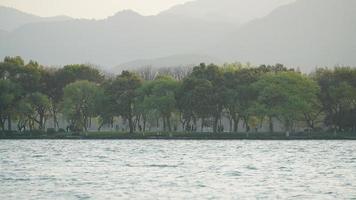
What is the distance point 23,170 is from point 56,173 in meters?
4.33

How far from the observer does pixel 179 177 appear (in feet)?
A: 174

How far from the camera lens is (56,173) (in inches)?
2247

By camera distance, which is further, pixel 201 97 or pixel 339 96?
pixel 339 96

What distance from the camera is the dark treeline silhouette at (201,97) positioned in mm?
136625

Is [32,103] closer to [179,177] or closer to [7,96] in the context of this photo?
[7,96]

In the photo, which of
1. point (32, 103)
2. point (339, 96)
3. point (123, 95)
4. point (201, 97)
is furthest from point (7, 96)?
point (339, 96)

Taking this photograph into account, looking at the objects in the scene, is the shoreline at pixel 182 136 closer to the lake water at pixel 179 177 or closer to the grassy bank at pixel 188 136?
the grassy bank at pixel 188 136

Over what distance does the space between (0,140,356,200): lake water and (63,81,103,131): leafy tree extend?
2669 inches

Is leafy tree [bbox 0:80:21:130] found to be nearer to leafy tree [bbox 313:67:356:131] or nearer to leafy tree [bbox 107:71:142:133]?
leafy tree [bbox 107:71:142:133]

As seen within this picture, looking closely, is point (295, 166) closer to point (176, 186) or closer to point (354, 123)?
point (176, 186)

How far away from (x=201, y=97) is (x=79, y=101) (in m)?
29.6

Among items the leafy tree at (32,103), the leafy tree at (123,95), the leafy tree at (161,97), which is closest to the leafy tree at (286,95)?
the leafy tree at (161,97)

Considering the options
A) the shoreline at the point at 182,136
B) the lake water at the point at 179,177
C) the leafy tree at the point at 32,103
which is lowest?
the lake water at the point at 179,177

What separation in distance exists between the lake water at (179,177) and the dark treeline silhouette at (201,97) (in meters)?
57.9
